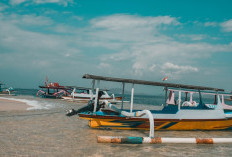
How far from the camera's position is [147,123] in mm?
10500

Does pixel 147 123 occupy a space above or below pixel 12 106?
above

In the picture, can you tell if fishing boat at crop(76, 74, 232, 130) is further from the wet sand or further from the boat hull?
the wet sand

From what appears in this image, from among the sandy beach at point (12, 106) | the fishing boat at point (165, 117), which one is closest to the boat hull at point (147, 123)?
the fishing boat at point (165, 117)

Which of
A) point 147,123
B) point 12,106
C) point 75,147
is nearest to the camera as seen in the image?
point 75,147

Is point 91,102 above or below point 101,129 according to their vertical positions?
above

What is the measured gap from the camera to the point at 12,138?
26.6 feet

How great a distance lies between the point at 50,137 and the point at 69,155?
2597mm

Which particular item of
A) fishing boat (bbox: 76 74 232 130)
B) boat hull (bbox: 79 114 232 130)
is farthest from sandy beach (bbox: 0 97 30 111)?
boat hull (bbox: 79 114 232 130)

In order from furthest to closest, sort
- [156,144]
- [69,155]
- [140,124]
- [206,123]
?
[206,123], [140,124], [156,144], [69,155]

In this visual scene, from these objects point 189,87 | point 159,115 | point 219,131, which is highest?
point 189,87

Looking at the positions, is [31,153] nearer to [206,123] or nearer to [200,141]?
[200,141]

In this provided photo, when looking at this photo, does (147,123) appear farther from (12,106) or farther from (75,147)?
(12,106)

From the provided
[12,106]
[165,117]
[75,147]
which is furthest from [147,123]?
[12,106]

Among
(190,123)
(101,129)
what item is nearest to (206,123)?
(190,123)
